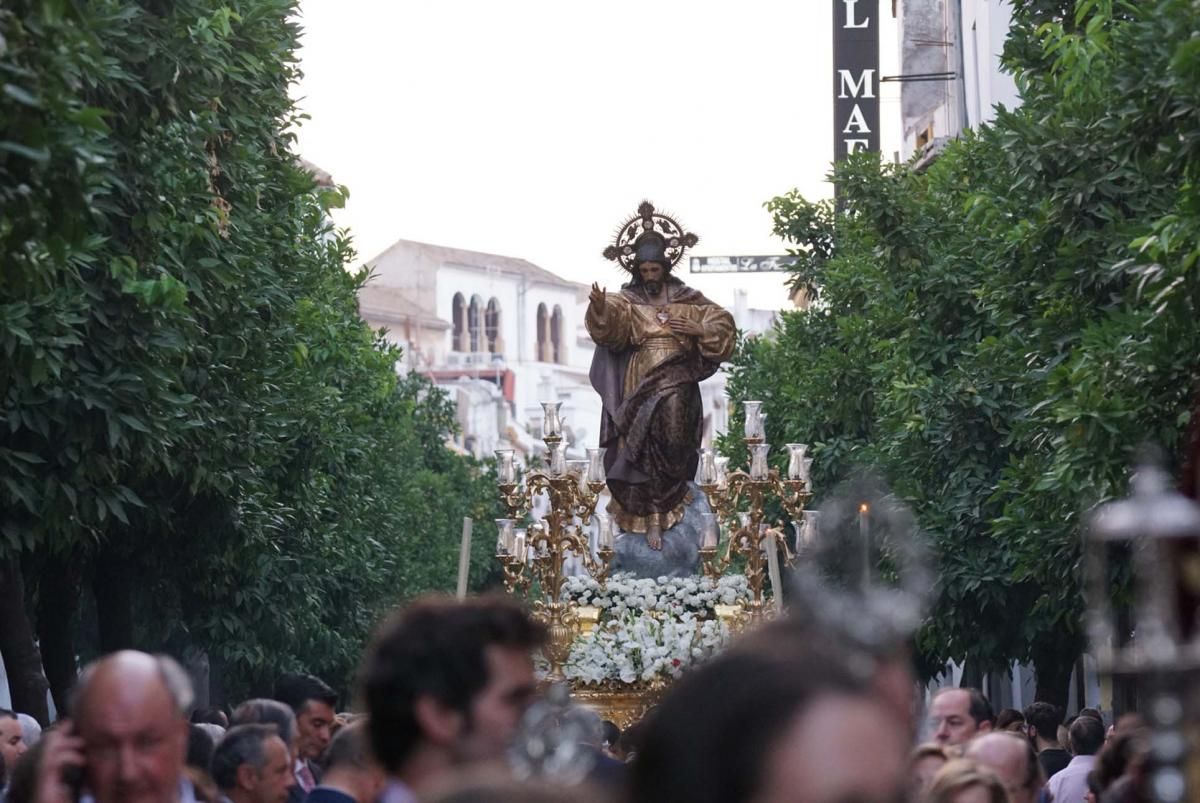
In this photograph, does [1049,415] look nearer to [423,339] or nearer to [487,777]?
[487,777]

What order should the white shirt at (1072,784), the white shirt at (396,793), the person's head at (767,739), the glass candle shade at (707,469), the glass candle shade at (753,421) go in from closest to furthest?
the person's head at (767,739) < the white shirt at (396,793) < the white shirt at (1072,784) < the glass candle shade at (753,421) < the glass candle shade at (707,469)

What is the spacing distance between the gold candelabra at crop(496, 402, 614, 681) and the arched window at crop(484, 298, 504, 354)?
157 metres

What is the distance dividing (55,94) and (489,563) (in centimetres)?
6188

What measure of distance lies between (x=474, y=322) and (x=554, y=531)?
156578 mm

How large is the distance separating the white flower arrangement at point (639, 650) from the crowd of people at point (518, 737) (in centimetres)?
1067

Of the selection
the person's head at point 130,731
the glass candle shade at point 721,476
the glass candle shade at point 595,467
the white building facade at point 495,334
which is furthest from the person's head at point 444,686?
the white building facade at point 495,334

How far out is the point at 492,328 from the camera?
180 metres

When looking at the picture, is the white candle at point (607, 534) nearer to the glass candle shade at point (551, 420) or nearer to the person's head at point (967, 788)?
the glass candle shade at point (551, 420)

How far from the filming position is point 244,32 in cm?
2441

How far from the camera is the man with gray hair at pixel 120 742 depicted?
18.4 ft

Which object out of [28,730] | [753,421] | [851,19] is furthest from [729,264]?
[28,730]

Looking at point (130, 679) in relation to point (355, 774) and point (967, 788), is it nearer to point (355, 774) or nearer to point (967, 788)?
point (355, 774)

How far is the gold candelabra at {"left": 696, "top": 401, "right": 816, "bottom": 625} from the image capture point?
71.7 feet

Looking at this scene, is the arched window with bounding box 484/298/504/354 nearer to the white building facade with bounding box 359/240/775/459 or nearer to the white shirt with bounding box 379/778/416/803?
the white building facade with bounding box 359/240/775/459
